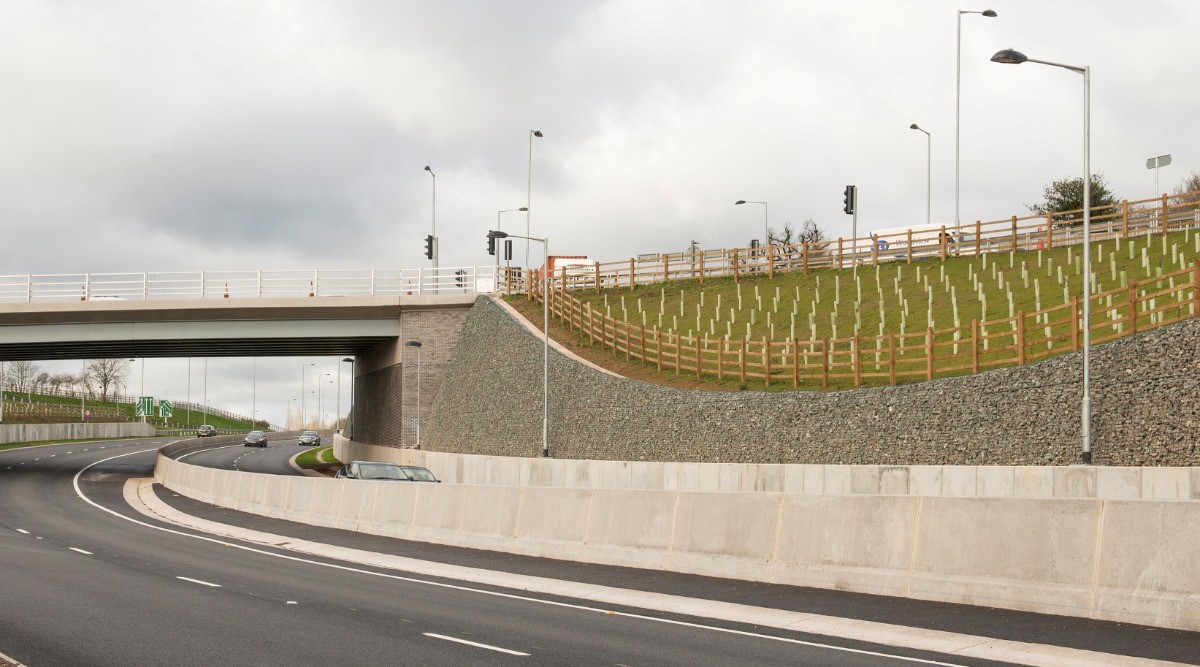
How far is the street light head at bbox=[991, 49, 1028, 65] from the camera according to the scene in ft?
89.0

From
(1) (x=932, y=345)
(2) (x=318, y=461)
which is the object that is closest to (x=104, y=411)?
(2) (x=318, y=461)

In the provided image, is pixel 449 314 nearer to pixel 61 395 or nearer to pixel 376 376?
pixel 376 376

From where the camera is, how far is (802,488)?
33406 mm

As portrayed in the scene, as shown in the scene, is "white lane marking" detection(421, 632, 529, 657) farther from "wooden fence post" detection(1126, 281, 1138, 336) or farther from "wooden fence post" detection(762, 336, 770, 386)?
"wooden fence post" detection(762, 336, 770, 386)

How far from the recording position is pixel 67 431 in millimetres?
111500

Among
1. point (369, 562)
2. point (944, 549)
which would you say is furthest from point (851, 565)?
point (369, 562)

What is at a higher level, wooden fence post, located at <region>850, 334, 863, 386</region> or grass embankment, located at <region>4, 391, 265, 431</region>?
wooden fence post, located at <region>850, 334, 863, 386</region>

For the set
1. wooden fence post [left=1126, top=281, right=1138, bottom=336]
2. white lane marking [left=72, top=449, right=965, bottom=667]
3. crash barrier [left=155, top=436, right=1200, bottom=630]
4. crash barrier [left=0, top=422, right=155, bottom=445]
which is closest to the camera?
white lane marking [left=72, top=449, right=965, bottom=667]

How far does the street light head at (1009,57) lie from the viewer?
27125 mm

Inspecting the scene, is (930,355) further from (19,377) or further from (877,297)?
(19,377)

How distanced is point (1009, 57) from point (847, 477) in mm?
11559

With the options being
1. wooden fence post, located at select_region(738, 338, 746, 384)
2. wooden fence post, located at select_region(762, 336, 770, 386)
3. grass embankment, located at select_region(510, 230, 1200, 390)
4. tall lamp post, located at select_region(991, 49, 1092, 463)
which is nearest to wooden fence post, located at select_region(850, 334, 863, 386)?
grass embankment, located at select_region(510, 230, 1200, 390)

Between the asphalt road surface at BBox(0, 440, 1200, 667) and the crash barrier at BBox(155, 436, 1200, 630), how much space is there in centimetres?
34

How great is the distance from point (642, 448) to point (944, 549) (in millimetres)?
26698
